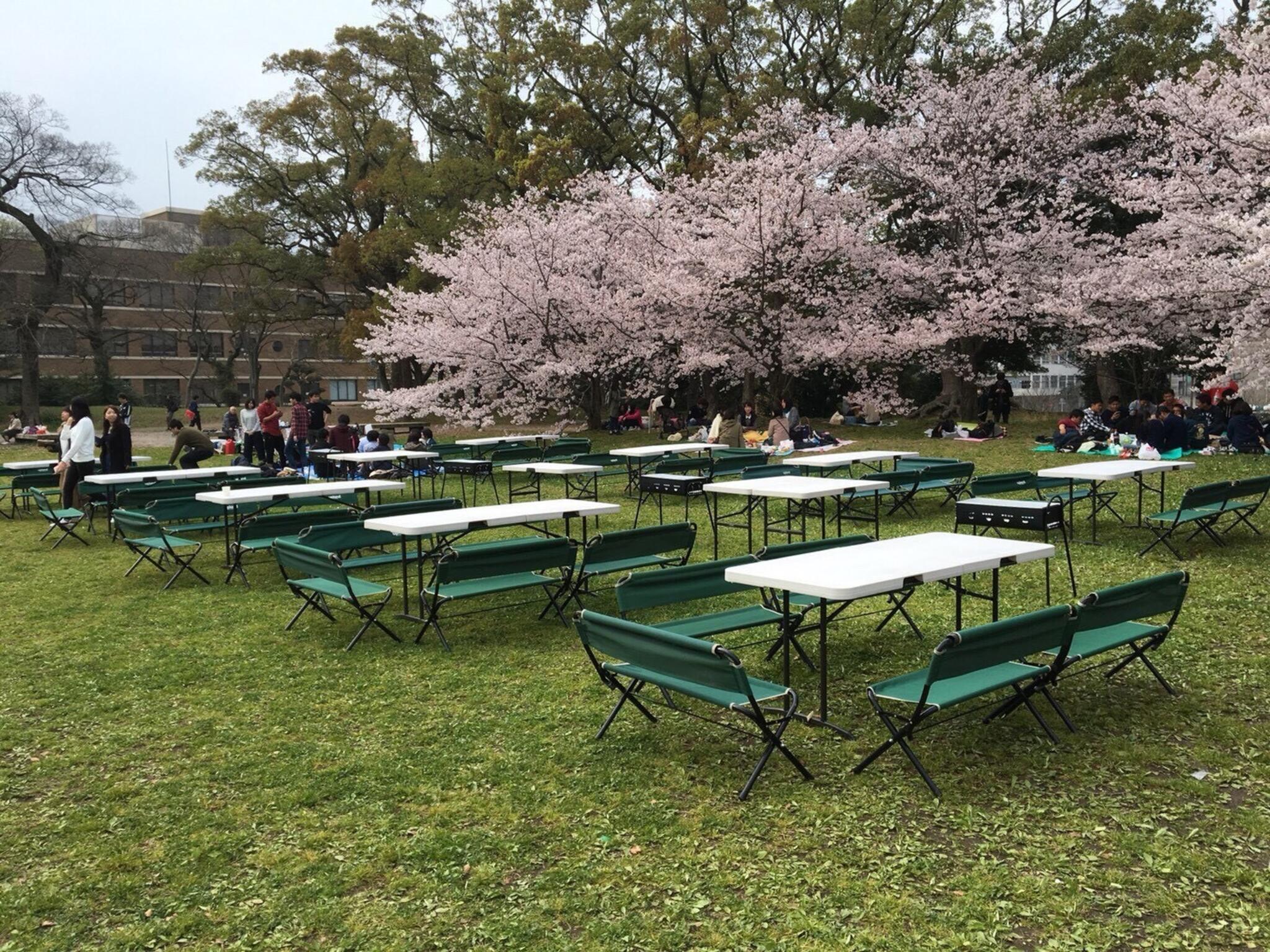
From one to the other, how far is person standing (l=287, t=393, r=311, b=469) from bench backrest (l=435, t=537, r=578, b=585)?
1138 centimetres

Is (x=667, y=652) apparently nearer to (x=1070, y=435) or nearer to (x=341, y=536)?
(x=341, y=536)

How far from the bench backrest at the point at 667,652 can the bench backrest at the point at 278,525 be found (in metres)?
4.11

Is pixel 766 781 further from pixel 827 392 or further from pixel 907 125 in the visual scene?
pixel 827 392

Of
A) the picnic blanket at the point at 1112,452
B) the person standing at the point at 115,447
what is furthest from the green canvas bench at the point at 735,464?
the person standing at the point at 115,447

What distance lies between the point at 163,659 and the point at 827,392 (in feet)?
76.7

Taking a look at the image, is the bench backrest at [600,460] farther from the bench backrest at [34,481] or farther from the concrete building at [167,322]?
the concrete building at [167,322]

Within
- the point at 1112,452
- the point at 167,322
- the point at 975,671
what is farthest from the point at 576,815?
the point at 167,322

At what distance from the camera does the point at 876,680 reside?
4.98m

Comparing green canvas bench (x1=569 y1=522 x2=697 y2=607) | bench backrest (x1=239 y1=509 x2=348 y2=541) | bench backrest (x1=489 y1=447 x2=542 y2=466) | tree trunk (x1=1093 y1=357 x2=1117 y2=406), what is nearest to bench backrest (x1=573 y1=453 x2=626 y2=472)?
bench backrest (x1=489 y1=447 x2=542 y2=466)

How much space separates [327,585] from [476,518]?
1.15 metres

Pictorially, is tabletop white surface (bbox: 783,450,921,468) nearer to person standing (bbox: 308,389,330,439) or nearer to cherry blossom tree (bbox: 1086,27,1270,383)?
cherry blossom tree (bbox: 1086,27,1270,383)

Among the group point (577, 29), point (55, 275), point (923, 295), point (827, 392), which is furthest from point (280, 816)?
point (55, 275)

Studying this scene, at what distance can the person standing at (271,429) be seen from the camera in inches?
627

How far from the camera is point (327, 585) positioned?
6.38m
